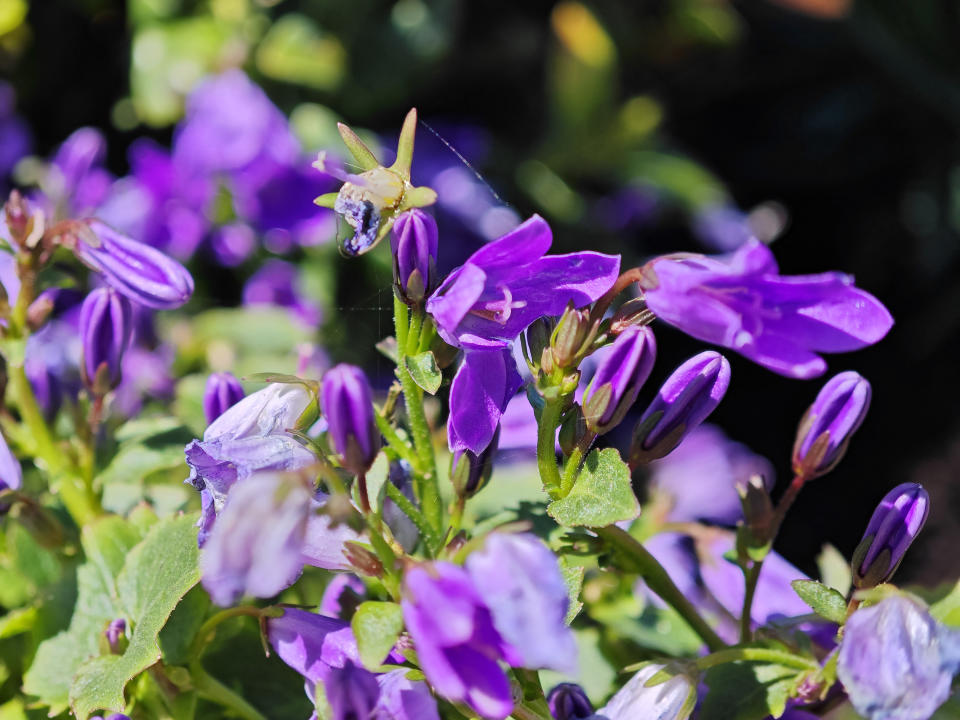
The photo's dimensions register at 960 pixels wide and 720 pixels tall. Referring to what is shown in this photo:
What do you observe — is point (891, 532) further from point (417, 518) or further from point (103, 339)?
point (103, 339)

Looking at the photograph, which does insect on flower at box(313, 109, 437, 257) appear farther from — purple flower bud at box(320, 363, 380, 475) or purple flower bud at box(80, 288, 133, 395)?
purple flower bud at box(80, 288, 133, 395)

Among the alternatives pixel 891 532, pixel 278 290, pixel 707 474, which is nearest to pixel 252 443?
pixel 891 532

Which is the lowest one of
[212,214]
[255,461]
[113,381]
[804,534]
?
[804,534]

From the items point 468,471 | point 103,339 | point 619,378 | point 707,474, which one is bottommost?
point 707,474

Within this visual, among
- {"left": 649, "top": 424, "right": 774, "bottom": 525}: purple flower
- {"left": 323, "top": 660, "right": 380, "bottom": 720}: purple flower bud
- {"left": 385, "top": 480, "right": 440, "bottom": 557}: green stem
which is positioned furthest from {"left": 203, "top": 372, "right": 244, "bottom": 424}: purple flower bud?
{"left": 649, "top": 424, "right": 774, "bottom": 525}: purple flower

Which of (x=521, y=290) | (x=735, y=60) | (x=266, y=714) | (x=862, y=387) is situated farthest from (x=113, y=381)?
(x=735, y=60)

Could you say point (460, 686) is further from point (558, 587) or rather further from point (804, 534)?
point (804, 534)
